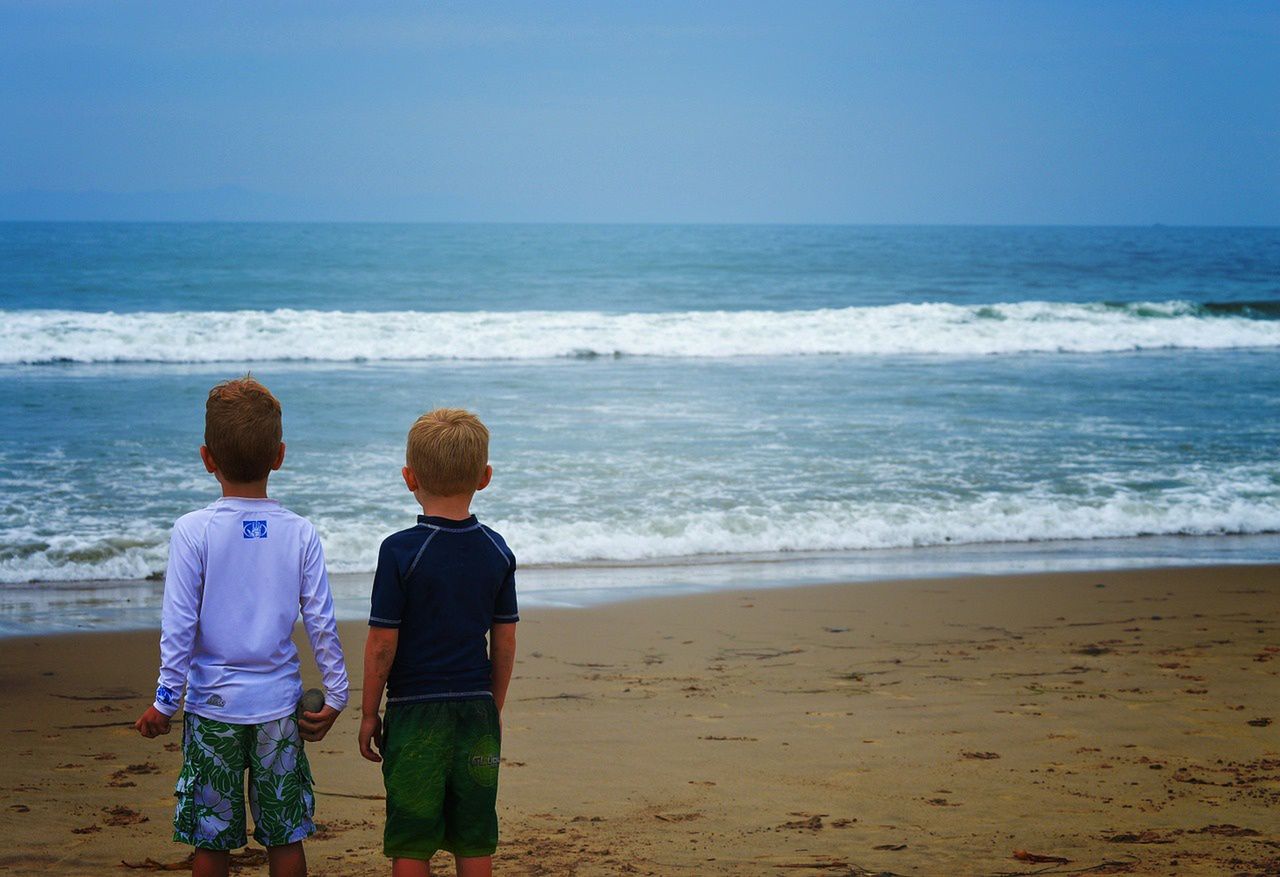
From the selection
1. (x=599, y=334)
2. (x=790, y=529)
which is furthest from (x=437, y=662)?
(x=599, y=334)

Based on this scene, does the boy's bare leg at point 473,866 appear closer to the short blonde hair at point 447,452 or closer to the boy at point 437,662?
the boy at point 437,662

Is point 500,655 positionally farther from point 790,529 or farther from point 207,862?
point 790,529

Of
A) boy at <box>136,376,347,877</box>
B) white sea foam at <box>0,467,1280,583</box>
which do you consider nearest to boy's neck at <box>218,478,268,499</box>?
boy at <box>136,376,347,877</box>

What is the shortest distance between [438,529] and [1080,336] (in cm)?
2554

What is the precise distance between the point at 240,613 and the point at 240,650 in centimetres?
8

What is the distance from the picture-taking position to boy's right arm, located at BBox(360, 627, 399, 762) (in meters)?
2.66

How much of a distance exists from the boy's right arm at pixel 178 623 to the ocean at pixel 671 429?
14.3ft

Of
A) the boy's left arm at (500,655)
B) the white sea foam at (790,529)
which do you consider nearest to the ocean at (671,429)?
the white sea foam at (790,529)

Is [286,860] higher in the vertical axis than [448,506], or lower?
lower

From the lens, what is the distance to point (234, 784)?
271cm

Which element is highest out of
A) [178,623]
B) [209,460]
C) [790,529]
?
[209,460]

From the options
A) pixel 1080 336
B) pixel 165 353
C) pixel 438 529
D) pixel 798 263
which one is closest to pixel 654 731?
pixel 438 529

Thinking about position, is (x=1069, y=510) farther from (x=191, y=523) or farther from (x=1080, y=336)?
(x=1080, y=336)

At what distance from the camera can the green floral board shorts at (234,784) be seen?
105 inches
